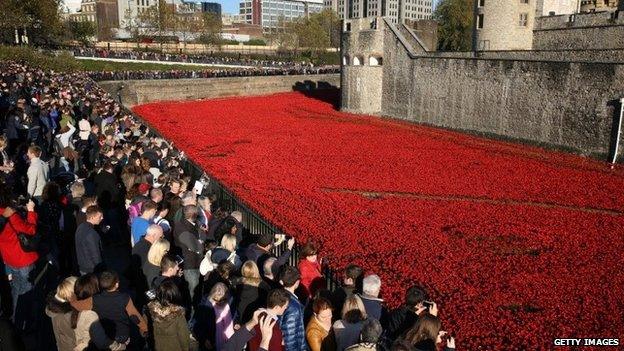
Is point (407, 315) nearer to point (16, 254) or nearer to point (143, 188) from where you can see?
point (16, 254)

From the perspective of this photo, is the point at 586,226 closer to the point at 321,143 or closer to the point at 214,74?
the point at 321,143

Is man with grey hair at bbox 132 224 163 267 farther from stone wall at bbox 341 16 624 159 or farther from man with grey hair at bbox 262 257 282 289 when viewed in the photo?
stone wall at bbox 341 16 624 159

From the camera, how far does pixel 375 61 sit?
37.3 m

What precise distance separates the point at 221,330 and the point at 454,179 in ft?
48.8

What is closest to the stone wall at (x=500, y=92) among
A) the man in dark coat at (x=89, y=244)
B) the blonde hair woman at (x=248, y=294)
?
the blonde hair woman at (x=248, y=294)

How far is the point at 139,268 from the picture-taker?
7.74 metres

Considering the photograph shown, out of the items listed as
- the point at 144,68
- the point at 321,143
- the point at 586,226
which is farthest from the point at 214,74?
the point at 586,226

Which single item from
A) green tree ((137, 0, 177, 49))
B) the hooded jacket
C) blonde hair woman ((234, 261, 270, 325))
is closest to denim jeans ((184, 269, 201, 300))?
blonde hair woman ((234, 261, 270, 325))

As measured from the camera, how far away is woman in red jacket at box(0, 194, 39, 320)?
23.0 feet

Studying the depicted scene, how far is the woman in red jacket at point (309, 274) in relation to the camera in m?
7.02

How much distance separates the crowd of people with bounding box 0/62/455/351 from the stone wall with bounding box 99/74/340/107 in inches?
1275

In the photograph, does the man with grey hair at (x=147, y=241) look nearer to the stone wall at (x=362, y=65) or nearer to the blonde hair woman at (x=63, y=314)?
the blonde hair woman at (x=63, y=314)

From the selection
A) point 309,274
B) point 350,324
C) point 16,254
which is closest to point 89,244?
point 16,254

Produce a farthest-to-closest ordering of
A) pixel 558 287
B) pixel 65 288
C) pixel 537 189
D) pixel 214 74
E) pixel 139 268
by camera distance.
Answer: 1. pixel 214 74
2. pixel 537 189
3. pixel 558 287
4. pixel 139 268
5. pixel 65 288
